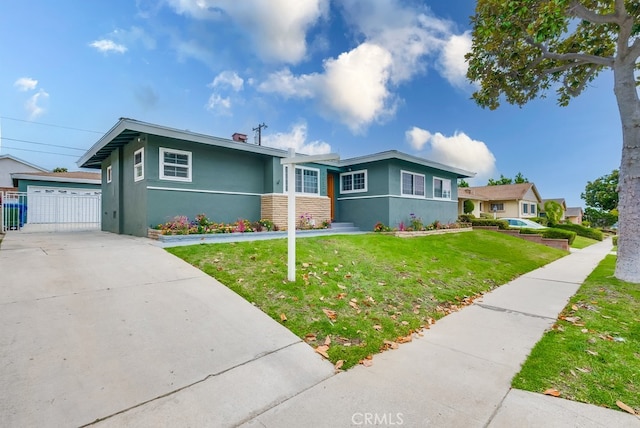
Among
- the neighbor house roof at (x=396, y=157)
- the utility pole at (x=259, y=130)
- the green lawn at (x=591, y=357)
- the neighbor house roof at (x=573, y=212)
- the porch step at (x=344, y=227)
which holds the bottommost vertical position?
the green lawn at (x=591, y=357)

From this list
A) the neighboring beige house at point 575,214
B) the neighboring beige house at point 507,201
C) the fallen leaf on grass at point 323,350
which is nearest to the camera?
the fallen leaf on grass at point 323,350

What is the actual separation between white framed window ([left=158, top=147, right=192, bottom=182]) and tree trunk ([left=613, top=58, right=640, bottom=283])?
41.4 feet

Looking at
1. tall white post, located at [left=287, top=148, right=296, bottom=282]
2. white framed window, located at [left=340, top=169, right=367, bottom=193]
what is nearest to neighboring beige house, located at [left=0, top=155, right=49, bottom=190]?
white framed window, located at [left=340, top=169, right=367, bottom=193]

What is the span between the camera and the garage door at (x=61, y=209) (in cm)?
1805

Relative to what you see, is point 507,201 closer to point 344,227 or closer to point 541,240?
point 541,240

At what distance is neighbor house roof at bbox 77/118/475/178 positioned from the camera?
896cm

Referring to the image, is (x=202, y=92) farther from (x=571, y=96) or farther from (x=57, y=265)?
(x=571, y=96)

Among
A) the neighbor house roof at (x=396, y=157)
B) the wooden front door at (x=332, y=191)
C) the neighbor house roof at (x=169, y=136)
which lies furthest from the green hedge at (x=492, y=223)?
the wooden front door at (x=332, y=191)

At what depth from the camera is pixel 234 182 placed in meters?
11.6

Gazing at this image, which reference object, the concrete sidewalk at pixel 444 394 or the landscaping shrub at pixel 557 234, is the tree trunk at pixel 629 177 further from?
the landscaping shrub at pixel 557 234

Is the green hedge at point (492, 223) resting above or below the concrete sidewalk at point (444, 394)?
above

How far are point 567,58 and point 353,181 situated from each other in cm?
941

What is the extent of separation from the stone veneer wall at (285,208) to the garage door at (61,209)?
42.6ft

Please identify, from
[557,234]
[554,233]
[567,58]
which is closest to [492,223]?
[554,233]
